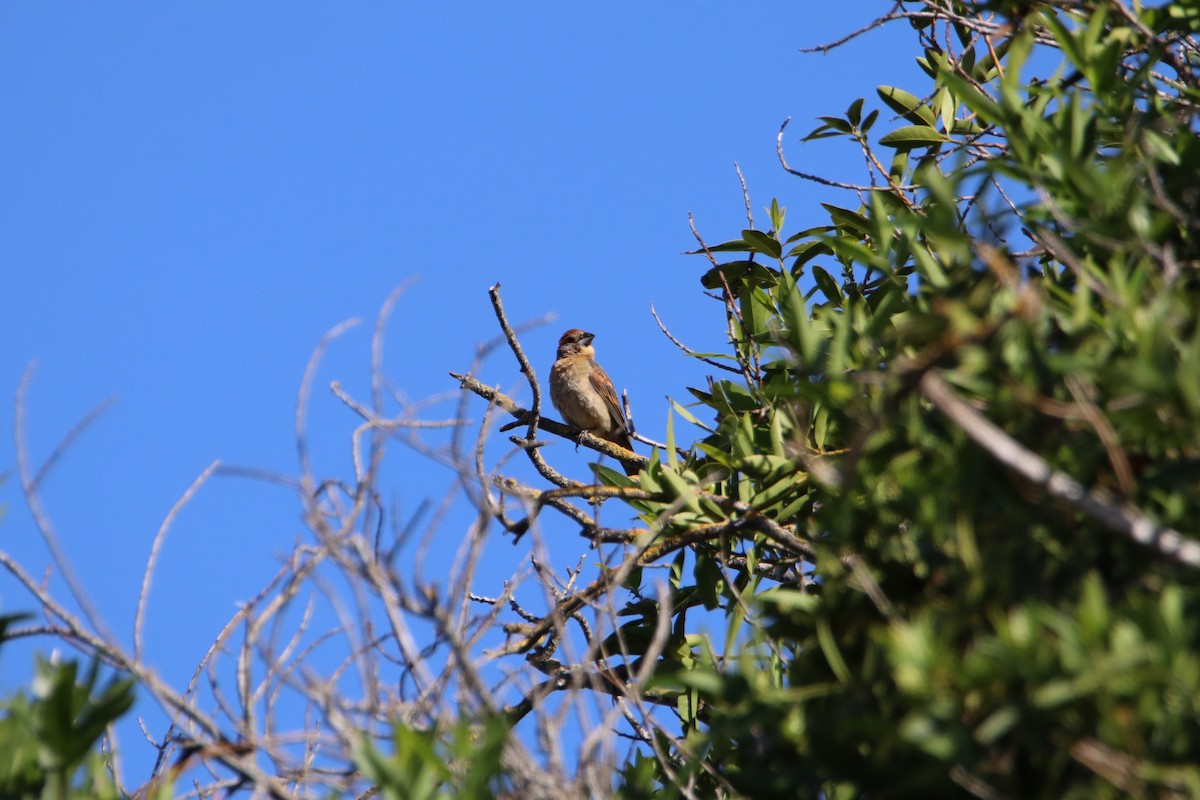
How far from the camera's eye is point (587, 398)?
9312mm

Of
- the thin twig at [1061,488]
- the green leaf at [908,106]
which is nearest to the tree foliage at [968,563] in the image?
the thin twig at [1061,488]

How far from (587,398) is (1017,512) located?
280 inches

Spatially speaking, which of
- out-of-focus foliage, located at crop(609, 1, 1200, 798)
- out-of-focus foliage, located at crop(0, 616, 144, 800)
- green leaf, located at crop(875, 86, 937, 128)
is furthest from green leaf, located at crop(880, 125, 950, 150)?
out-of-focus foliage, located at crop(0, 616, 144, 800)

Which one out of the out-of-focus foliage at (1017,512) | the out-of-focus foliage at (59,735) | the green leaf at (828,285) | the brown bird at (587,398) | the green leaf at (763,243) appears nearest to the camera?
Result: the out-of-focus foliage at (1017,512)

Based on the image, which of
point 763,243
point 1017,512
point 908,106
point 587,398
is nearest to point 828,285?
point 763,243

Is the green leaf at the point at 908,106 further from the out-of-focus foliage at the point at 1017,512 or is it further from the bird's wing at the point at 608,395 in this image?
the bird's wing at the point at 608,395

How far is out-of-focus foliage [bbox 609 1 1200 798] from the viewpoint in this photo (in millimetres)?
1962

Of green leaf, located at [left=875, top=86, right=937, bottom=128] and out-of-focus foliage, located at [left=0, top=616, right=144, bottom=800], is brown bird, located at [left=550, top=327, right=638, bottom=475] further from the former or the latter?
out-of-focus foliage, located at [left=0, top=616, right=144, bottom=800]

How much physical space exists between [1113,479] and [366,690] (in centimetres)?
162

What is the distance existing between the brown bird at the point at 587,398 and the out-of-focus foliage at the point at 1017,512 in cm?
594

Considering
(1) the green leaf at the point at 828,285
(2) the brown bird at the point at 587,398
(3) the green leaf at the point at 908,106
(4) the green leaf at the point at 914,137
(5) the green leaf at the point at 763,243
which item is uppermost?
(2) the brown bird at the point at 587,398

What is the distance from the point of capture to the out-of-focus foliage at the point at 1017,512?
1962 millimetres

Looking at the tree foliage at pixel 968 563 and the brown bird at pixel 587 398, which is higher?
the brown bird at pixel 587 398

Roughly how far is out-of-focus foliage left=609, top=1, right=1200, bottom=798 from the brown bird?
19.5 ft
